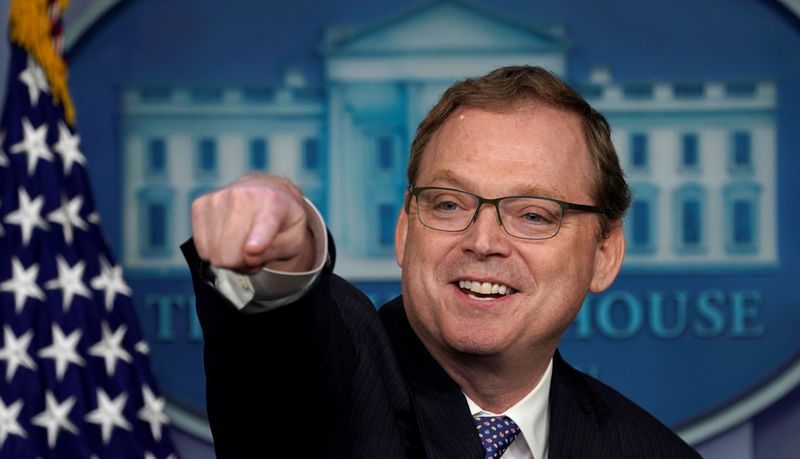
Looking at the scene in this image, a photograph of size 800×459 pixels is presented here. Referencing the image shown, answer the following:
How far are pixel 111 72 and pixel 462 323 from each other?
2143 mm

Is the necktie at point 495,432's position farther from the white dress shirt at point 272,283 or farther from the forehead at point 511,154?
the white dress shirt at point 272,283

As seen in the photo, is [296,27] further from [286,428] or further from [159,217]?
[286,428]

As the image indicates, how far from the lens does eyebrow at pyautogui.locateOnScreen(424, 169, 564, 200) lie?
1.26m

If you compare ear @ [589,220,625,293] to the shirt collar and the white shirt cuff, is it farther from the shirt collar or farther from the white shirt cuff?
the white shirt cuff

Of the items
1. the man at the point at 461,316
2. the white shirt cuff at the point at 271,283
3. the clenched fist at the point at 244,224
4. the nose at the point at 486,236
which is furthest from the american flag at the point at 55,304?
the clenched fist at the point at 244,224

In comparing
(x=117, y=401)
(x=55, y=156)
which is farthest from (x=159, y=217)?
(x=117, y=401)

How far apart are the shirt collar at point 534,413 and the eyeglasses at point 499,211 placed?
25 centimetres

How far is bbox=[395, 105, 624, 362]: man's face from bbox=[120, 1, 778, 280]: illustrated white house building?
1594mm

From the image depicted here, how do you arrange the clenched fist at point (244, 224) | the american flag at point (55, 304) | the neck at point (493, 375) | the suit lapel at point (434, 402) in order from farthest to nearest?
the american flag at point (55, 304) < the neck at point (493, 375) < the suit lapel at point (434, 402) < the clenched fist at point (244, 224)

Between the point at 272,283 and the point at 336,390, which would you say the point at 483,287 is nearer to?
the point at 336,390

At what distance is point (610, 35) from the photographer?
2951 millimetres

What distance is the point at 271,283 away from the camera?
886 millimetres

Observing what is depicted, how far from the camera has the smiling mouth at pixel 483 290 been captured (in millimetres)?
1235

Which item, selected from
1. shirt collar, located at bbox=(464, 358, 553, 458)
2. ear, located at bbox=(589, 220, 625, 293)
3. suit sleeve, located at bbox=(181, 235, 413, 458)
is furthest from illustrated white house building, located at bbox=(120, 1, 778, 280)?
suit sleeve, located at bbox=(181, 235, 413, 458)
